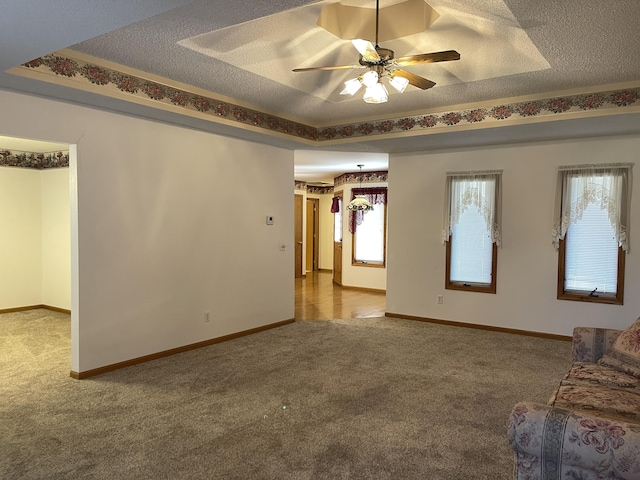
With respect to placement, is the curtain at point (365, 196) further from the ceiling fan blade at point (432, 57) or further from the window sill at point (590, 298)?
the ceiling fan blade at point (432, 57)

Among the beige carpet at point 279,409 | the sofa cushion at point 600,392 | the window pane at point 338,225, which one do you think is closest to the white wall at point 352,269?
the window pane at point 338,225

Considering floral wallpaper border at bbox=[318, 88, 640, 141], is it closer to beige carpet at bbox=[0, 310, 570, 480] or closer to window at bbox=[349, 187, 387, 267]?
beige carpet at bbox=[0, 310, 570, 480]

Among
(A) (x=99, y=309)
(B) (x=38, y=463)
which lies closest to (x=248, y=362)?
(A) (x=99, y=309)

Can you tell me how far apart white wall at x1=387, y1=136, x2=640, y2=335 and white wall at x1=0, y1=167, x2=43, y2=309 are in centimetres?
538

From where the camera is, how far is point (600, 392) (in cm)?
251

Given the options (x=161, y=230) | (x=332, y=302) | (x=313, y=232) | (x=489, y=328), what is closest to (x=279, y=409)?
(x=161, y=230)

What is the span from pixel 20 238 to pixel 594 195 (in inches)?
308

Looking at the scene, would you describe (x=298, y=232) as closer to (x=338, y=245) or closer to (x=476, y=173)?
(x=338, y=245)

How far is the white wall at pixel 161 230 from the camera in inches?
157

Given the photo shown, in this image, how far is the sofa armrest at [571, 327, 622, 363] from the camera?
3.18 metres

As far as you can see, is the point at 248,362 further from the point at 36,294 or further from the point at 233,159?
the point at 36,294

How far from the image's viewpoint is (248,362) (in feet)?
14.7

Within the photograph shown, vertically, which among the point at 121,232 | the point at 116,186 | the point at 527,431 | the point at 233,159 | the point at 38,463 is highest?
the point at 233,159

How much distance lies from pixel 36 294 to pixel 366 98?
6.25 metres
